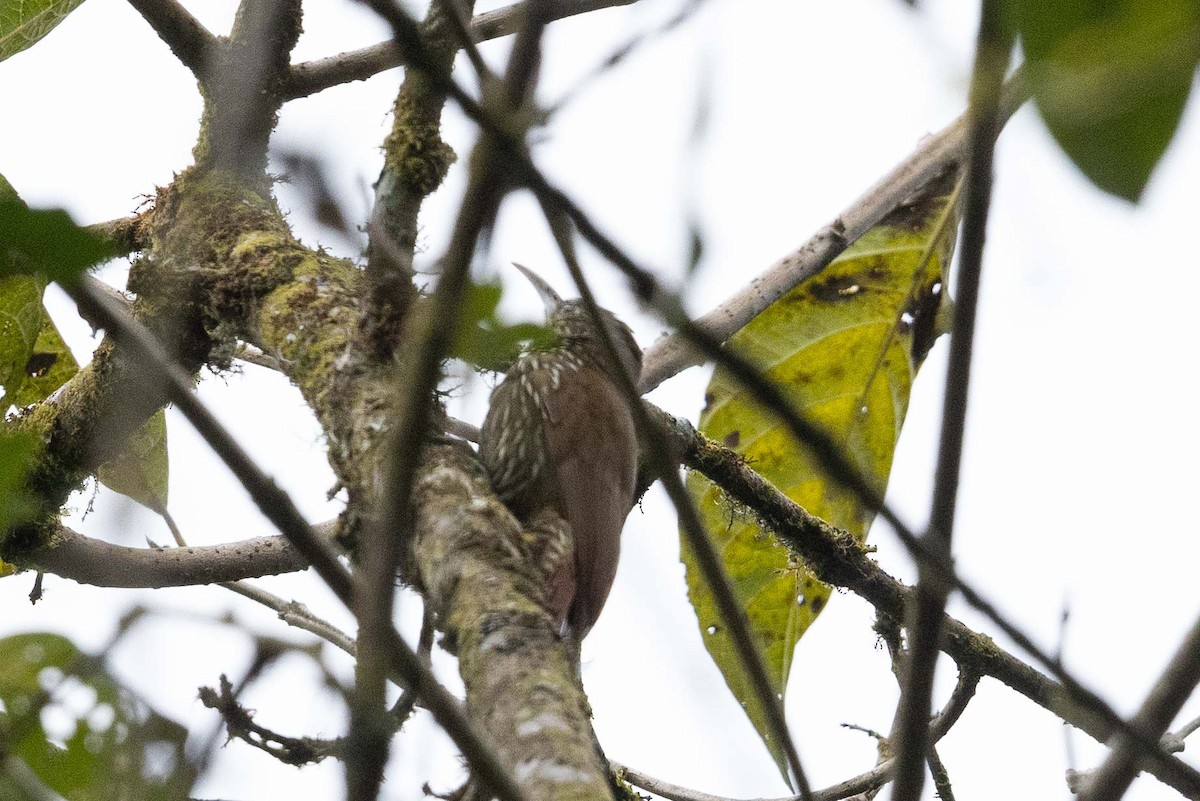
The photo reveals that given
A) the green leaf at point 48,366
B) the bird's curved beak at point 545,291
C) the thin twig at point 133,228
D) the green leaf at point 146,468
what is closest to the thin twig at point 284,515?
the thin twig at point 133,228

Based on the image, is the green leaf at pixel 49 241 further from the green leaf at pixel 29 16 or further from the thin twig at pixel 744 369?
the green leaf at pixel 29 16

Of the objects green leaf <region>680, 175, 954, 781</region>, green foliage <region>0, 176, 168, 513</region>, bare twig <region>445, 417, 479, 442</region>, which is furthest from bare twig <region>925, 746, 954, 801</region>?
green foliage <region>0, 176, 168, 513</region>

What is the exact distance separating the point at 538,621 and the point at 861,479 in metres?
0.71

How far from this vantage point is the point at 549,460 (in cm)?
306

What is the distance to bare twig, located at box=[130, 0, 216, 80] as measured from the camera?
252 centimetres

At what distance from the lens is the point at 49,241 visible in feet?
2.00

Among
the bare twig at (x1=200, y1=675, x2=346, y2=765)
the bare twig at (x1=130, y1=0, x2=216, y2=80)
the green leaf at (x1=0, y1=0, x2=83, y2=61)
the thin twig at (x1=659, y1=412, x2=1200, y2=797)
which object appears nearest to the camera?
the bare twig at (x1=200, y1=675, x2=346, y2=765)

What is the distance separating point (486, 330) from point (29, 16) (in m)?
2.10

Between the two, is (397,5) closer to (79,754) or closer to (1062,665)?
(1062,665)

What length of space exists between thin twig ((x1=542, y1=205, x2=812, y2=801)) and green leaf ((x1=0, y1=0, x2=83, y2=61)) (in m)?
2.16

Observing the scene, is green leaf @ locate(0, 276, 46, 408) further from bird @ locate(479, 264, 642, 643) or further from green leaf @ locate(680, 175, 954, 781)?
green leaf @ locate(680, 175, 954, 781)

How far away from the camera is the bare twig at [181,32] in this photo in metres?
2.52

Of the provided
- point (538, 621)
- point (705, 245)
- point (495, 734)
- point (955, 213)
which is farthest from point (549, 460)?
point (705, 245)

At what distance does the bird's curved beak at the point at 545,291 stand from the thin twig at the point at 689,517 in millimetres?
3216
